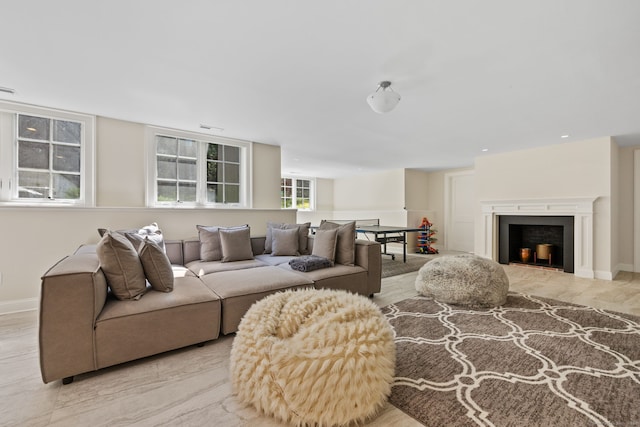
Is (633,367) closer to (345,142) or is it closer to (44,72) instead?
(345,142)

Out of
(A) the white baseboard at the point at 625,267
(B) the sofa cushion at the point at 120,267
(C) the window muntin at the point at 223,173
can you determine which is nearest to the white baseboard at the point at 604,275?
(A) the white baseboard at the point at 625,267

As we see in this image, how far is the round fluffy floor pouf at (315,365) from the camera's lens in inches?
50.1

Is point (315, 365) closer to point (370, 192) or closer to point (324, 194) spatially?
point (370, 192)

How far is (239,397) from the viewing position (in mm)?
1471

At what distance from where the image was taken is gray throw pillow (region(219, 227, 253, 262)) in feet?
10.8

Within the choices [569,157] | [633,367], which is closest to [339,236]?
[633,367]

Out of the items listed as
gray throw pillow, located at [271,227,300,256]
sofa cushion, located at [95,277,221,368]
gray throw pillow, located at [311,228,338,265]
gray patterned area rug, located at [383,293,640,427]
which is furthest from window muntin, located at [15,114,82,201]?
gray patterned area rug, located at [383,293,640,427]

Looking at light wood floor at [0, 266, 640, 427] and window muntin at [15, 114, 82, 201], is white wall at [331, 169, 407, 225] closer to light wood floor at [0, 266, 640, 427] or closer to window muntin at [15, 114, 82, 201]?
light wood floor at [0, 266, 640, 427]

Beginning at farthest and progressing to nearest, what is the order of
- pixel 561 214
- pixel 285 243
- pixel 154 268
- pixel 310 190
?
pixel 310 190 < pixel 561 214 < pixel 285 243 < pixel 154 268

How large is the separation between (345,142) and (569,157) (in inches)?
144

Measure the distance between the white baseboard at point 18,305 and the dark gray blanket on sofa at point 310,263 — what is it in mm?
2735

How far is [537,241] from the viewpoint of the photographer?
5.23m

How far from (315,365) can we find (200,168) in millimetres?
3702

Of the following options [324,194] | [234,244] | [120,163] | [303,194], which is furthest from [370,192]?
[120,163]
